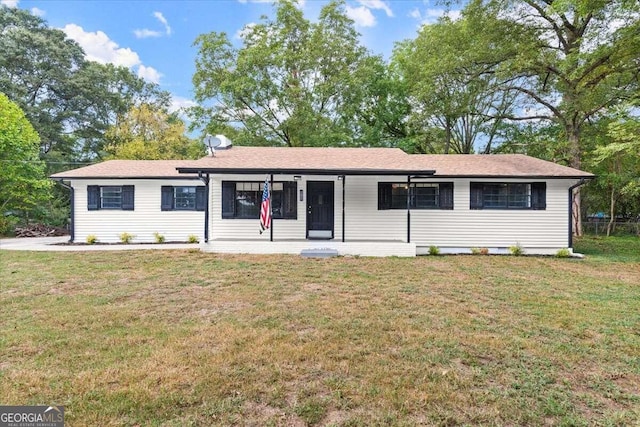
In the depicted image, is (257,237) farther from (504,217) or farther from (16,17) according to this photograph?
(16,17)

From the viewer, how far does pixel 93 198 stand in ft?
38.0

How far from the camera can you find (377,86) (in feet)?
63.0

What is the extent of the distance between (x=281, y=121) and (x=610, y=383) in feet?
58.1

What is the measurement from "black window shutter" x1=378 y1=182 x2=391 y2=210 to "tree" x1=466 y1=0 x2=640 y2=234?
6699 mm

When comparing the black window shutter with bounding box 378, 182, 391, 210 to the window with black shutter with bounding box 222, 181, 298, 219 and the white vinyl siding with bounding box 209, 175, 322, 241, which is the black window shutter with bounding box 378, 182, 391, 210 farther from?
the window with black shutter with bounding box 222, 181, 298, 219

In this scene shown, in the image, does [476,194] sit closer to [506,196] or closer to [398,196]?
[506,196]

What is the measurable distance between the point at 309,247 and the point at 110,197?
7.73 meters

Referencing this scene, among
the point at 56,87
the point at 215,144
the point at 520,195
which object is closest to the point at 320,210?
the point at 215,144

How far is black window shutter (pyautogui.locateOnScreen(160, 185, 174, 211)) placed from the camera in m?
11.6

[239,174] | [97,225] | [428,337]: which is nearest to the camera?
[428,337]

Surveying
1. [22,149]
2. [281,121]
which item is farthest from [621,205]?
[22,149]

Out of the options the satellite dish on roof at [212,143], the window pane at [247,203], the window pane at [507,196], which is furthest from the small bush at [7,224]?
Result: the window pane at [507,196]

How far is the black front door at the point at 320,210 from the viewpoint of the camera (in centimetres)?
1066

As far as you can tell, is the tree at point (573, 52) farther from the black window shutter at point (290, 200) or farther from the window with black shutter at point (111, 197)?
the window with black shutter at point (111, 197)
